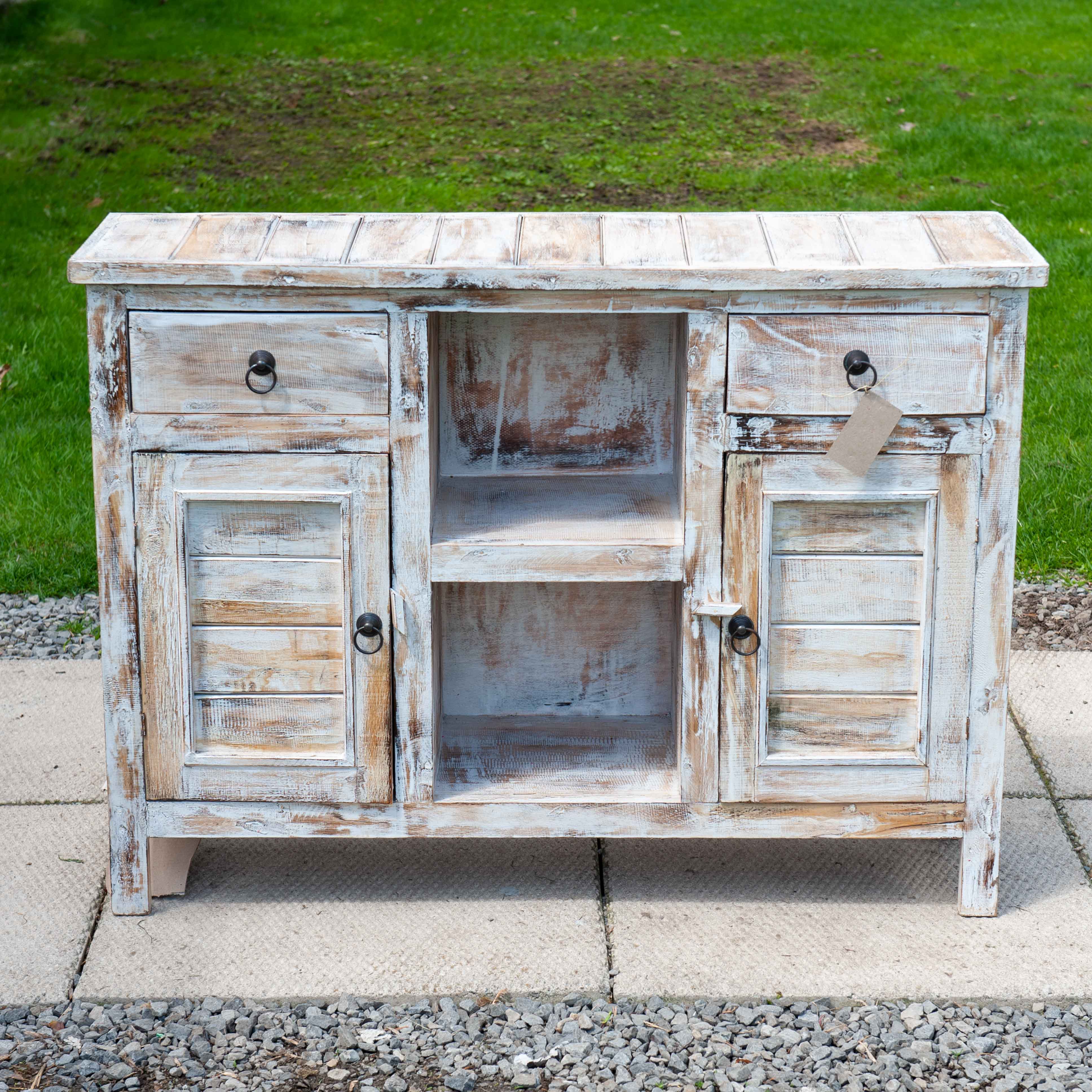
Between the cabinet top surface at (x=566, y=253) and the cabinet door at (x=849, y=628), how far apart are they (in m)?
0.34

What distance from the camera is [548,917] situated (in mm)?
2842

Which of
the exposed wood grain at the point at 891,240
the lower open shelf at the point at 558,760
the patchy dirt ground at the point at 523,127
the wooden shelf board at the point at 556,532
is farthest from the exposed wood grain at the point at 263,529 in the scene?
the patchy dirt ground at the point at 523,127

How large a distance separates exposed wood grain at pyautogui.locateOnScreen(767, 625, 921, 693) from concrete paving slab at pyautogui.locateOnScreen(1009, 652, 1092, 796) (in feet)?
2.74

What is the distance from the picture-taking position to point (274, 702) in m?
2.76

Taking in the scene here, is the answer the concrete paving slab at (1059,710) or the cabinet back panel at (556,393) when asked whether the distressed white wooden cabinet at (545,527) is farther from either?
the concrete paving slab at (1059,710)

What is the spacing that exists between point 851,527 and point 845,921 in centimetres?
80

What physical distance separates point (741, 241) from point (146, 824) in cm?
162

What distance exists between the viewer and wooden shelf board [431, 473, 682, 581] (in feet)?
8.87

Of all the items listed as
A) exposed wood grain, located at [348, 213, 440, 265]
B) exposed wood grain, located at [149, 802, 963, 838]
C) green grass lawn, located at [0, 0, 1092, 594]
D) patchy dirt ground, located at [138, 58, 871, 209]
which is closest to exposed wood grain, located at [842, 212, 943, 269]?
exposed wood grain, located at [348, 213, 440, 265]

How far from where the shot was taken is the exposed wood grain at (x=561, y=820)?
2.78 meters

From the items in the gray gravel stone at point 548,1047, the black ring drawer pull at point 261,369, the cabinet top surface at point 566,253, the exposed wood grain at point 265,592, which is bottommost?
the gray gravel stone at point 548,1047

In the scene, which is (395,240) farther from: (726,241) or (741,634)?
(741,634)

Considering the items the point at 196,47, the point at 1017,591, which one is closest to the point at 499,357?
the point at 1017,591

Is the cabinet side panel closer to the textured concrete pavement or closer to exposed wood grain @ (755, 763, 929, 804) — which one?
the textured concrete pavement
